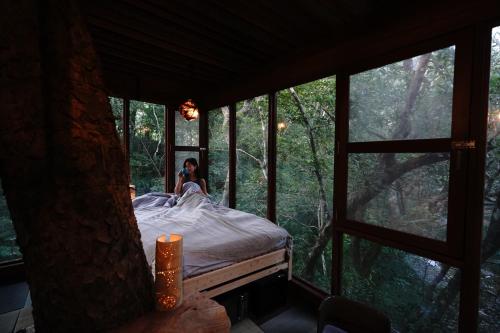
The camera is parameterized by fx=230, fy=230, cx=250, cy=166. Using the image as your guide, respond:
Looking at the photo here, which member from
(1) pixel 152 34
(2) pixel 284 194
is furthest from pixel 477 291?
(1) pixel 152 34

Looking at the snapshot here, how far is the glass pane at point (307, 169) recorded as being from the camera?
2.42 m

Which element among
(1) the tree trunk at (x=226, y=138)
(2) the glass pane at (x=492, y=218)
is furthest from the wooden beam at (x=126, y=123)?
(2) the glass pane at (x=492, y=218)

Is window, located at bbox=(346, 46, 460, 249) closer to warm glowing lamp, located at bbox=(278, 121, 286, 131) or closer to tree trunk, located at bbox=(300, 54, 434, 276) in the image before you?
tree trunk, located at bbox=(300, 54, 434, 276)

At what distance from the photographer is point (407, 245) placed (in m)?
1.67

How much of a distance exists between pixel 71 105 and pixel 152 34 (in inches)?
77.0

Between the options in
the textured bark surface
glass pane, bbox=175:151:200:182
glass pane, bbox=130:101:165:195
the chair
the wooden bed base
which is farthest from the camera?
glass pane, bbox=175:151:200:182

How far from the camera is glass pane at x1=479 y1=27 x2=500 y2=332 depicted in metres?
1.36

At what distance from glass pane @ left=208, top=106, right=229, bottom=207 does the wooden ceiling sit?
0.81 m

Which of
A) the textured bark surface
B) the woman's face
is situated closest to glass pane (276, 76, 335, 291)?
the woman's face

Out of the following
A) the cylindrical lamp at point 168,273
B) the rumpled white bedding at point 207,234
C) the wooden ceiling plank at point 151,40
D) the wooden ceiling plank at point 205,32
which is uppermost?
the wooden ceiling plank at point 205,32

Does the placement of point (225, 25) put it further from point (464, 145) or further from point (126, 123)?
point (126, 123)

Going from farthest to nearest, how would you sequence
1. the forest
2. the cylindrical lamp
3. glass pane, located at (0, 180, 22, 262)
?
glass pane, located at (0, 180, 22, 262), the forest, the cylindrical lamp

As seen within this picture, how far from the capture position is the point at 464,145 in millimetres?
1396

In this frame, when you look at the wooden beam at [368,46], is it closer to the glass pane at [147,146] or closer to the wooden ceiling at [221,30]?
the wooden ceiling at [221,30]
